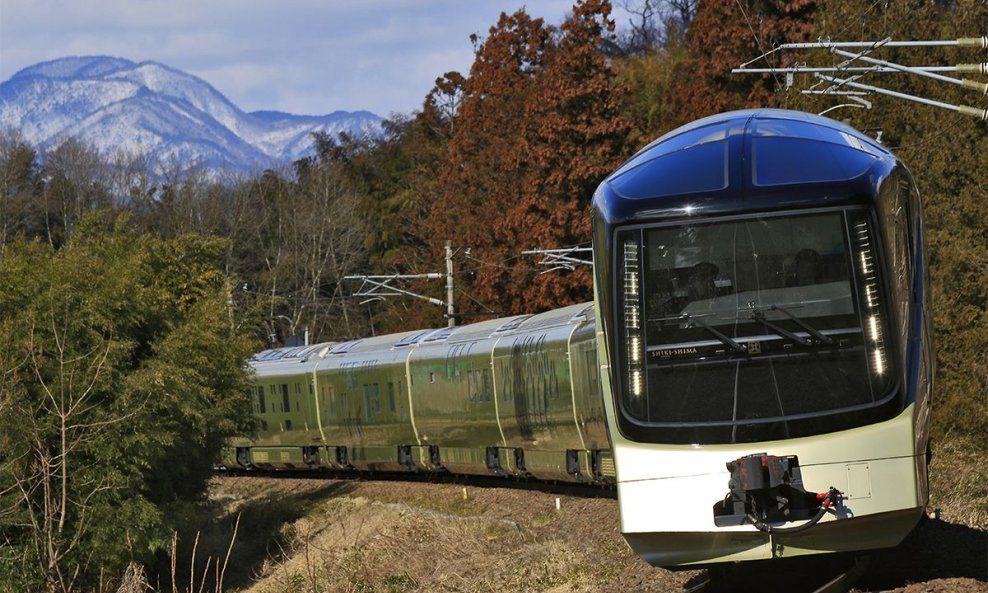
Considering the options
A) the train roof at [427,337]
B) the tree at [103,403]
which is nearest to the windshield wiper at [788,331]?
the train roof at [427,337]

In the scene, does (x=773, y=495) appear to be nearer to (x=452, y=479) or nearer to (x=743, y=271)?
(x=743, y=271)

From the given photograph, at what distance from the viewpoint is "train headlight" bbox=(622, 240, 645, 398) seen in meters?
11.4

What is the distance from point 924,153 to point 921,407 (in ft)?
64.7

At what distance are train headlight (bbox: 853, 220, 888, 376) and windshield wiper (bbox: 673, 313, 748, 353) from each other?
838 mm

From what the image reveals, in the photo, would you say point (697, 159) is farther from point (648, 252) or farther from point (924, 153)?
point (924, 153)

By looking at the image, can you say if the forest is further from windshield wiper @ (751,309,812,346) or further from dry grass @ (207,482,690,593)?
windshield wiper @ (751,309,812,346)

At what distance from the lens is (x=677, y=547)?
37.2 ft

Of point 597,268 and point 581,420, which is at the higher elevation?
point 597,268

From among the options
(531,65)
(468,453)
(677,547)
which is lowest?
(468,453)

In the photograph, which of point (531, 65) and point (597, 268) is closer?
point (597, 268)

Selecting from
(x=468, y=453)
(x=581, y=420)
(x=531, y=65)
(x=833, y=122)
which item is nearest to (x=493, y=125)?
(x=531, y=65)

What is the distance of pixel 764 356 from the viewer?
11102 millimetres

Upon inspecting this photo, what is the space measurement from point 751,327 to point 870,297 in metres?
0.82

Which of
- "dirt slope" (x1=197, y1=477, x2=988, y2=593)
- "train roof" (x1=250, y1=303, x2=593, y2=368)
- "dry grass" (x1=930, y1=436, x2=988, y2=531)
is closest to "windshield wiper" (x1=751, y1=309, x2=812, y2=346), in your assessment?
"dirt slope" (x1=197, y1=477, x2=988, y2=593)
